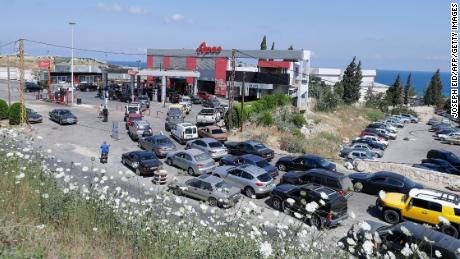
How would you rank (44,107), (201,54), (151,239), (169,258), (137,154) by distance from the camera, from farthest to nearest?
(201,54), (44,107), (137,154), (151,239), (169,258)

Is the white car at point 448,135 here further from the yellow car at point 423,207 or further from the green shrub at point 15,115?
the green shrub at point 15,115

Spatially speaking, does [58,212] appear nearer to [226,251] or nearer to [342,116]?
[226,251]

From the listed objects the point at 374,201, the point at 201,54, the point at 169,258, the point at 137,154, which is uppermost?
the point at 201,54

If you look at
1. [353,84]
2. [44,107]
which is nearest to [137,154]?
[44,107]

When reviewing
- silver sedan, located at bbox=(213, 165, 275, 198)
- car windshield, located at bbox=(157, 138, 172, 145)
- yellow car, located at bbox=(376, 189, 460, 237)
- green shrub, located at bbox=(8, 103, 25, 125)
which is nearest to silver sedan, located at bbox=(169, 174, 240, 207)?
silver sedan, located at bbox=(213, 165, 275, 198)

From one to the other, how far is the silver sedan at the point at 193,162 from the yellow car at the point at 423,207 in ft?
33.4

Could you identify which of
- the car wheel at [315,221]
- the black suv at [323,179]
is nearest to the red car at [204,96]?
the black suv at [323,179]

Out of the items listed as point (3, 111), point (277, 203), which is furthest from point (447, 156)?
point (3, 111)

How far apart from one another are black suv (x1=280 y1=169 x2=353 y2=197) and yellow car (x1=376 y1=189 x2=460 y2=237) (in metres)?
2.00

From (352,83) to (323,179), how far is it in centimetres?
6647

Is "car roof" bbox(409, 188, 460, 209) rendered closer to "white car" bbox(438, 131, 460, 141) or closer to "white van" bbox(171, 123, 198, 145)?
"white van" bbox(171, 123, 198, 145)

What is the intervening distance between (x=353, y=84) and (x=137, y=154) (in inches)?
2642

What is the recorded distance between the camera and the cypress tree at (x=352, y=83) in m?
82.9

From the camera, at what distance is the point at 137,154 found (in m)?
24.7
